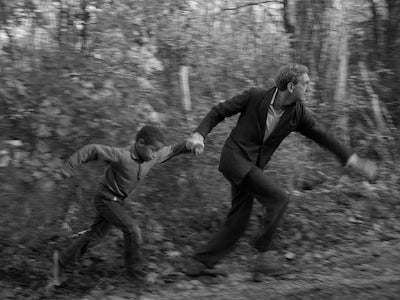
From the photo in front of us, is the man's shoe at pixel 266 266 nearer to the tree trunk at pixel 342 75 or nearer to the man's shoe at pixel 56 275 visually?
the man's shoe at pixel 56 275

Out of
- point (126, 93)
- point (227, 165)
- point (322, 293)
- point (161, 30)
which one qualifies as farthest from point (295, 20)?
point (322, 293)

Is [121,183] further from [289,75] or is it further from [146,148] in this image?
[289,75]

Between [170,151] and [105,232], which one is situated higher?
[170,151]

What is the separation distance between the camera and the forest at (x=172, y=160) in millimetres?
6191

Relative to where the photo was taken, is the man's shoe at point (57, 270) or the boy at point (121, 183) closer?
the boy at point (121, 183)

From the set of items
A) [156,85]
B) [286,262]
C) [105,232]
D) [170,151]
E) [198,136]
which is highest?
[156,85]

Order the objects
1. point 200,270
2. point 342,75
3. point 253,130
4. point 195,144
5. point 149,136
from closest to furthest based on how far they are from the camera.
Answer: point 195,144, point 149,136, point 253,130, point 200,270, point 342,75

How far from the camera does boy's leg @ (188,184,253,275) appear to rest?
5875mm

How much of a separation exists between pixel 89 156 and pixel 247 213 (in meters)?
1.70

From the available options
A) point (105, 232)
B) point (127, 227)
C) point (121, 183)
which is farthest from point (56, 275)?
point (121, 183)

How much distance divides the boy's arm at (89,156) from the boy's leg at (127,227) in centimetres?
50

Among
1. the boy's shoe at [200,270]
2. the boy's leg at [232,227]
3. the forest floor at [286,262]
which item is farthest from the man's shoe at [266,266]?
the boy's shoe at [200,270]

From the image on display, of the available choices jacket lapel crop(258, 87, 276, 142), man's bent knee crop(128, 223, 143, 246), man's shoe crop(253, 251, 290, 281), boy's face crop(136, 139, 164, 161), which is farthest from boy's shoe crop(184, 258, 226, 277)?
jacket lapel crop(258, 87, 276, 142)

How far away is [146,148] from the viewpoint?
18.0 ft
